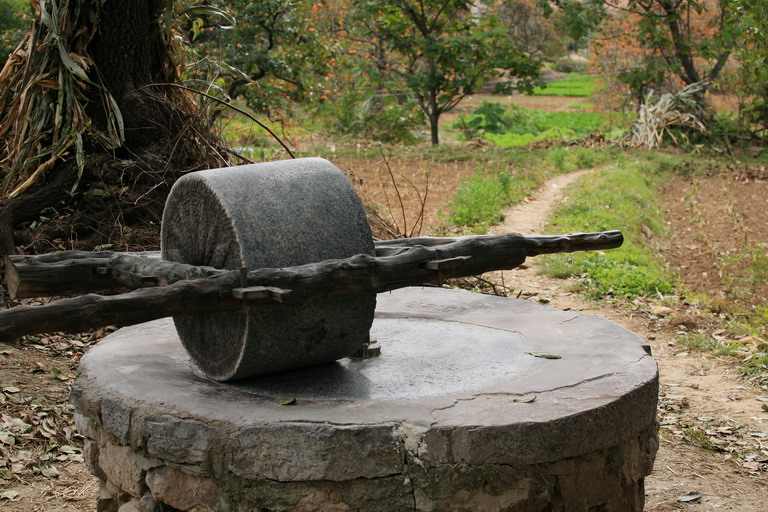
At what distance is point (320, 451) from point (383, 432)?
0.70ft

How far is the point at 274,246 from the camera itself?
3207 millimetres

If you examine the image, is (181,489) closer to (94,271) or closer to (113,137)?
(94,271)

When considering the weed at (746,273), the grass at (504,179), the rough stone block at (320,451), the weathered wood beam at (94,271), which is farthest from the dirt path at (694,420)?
the grass at (504,179)

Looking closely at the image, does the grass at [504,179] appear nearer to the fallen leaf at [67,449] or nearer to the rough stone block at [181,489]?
the fallen leaf at [67,449]

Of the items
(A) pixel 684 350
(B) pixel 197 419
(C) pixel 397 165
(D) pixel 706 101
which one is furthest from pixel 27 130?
(D) pixel 706 101

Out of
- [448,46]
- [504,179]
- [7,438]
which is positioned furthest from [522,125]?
[7,438]

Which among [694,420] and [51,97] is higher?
[51,97]

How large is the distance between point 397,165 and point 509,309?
30.6 feet

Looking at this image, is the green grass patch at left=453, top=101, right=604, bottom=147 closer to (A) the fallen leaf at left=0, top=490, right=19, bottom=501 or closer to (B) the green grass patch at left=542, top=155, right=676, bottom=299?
(B) the green grass patch at left=542, top=155, right=676, bottom=299

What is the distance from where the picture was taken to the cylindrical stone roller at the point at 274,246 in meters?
3.20

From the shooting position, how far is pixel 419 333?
13.7 feet

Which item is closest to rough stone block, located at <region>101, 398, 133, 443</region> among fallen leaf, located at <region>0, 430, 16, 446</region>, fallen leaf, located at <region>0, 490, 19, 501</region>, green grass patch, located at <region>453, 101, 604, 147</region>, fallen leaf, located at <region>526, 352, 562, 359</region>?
fallen leaf, located at <region>0, 490, 19, 501</region>

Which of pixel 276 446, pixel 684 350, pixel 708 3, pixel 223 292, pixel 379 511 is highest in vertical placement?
pixel 708 3

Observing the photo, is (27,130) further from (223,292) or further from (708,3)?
(708,3)
